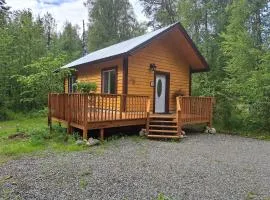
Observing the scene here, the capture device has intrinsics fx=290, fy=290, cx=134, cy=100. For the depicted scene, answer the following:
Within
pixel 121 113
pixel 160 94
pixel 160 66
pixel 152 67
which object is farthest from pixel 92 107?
pixel 160 66

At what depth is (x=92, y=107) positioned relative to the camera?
8.51 m

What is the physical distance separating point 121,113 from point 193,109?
3.13 metres

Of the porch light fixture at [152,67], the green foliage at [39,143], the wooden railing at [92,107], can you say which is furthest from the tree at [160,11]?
the green foliage at [39,143]

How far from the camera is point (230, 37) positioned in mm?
15586

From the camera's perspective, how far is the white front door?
12.9m

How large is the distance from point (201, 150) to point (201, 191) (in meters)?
3.40

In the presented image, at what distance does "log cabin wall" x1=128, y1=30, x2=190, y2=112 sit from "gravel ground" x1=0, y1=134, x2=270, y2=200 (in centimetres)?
423

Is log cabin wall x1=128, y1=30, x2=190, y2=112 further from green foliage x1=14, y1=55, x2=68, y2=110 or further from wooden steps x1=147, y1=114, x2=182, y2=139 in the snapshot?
green foliage x1=14, y1=55, x2=68, y2=110

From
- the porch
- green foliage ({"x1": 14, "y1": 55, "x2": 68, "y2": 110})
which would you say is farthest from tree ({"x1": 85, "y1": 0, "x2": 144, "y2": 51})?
the porch

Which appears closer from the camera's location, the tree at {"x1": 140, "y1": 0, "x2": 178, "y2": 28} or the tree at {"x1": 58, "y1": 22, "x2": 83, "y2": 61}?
the tree at {"x1": 140, "y1": 0, "x2": 178, "y2": 28}

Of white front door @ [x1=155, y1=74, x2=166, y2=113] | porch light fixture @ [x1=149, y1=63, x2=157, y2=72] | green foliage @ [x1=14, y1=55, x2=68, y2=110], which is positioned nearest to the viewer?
porch light fixture @ [x1=149, y1=63, x2=157, y2=72]

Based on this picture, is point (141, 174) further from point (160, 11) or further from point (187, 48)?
point (160, 11)

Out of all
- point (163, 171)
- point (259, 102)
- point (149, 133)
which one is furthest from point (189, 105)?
point (163, 171)

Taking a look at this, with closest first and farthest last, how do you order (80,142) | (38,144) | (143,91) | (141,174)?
A: (141,174) < (80,142) < (38,144) < (143,91)
